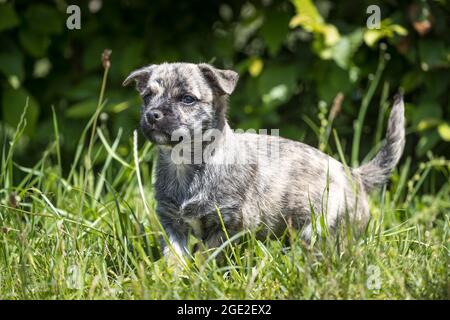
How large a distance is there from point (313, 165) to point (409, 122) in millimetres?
1458

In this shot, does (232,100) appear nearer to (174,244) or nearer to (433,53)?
(433,53)

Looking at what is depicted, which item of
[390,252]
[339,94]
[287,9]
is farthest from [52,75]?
[390,252]

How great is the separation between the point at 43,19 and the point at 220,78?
194 centimetres

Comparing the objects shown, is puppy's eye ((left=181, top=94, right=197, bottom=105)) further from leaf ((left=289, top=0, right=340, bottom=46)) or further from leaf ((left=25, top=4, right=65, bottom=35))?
leaf ((left=25, top=4, right=65, bottom=35))

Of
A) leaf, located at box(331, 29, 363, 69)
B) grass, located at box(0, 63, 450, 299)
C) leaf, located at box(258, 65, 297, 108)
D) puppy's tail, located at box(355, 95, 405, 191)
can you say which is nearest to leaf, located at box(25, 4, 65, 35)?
leaf, located at box(258, 65, 297, 108)

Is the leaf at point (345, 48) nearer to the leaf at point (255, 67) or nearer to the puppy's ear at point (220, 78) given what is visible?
the leaf at point (255, 67)

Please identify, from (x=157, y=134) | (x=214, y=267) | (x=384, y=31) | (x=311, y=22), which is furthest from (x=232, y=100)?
(x=214, y=267)

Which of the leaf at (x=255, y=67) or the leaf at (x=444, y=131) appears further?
the leaf at (x=255, y=67)

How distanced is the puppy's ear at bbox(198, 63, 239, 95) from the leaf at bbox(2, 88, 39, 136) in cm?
179

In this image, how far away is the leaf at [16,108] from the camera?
195 inches

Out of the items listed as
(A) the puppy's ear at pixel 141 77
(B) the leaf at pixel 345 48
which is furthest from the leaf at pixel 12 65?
(B) the leaf at pixel 345 48

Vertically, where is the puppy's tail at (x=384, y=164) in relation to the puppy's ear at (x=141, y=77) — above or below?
below

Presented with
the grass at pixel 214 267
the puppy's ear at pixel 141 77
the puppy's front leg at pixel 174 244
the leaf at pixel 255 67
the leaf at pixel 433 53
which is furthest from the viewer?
the leaf at pixel 255 67

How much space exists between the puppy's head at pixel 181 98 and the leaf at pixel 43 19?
1522 mm
